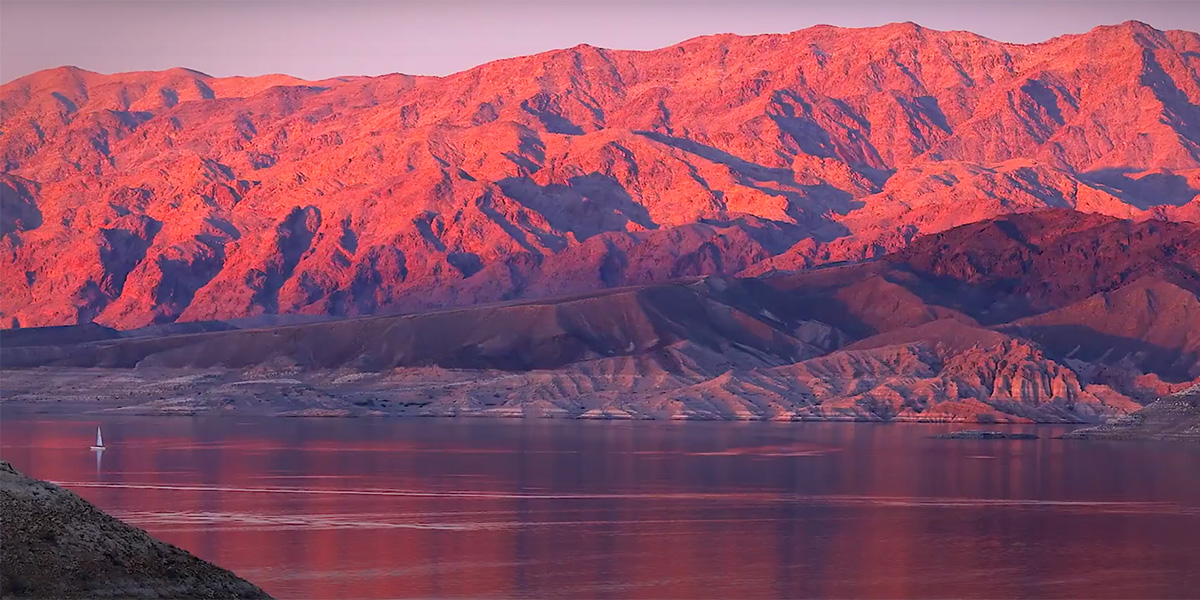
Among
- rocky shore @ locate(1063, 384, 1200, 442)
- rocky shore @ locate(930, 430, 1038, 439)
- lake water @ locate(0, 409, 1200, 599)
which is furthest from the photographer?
rocky shore @ locate(930, 430, 1038, 439)

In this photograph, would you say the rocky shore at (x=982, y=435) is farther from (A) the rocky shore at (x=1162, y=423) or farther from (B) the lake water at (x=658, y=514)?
(B) the lake water at (x=658, y=514)

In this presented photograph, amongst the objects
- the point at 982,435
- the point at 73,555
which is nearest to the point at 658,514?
the point at 73,555

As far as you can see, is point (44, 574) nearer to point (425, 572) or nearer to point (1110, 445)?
point (425, 572)

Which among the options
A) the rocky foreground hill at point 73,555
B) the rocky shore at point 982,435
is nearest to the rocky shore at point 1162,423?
the rocky shore at point 982,435

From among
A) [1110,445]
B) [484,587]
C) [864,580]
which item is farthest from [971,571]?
[1110,445]

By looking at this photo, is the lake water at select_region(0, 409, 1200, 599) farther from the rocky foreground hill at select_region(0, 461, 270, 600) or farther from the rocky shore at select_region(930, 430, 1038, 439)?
the rocky shore at select_region(930, 430, 1038, 439)

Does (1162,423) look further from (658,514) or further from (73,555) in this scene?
(73,555)

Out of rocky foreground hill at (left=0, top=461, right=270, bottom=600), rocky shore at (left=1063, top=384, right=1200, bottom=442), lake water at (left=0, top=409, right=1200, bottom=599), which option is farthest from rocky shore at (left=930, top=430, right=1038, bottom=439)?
rocky foreground hill at (left=0, top=461, right=270, bottom=600)
